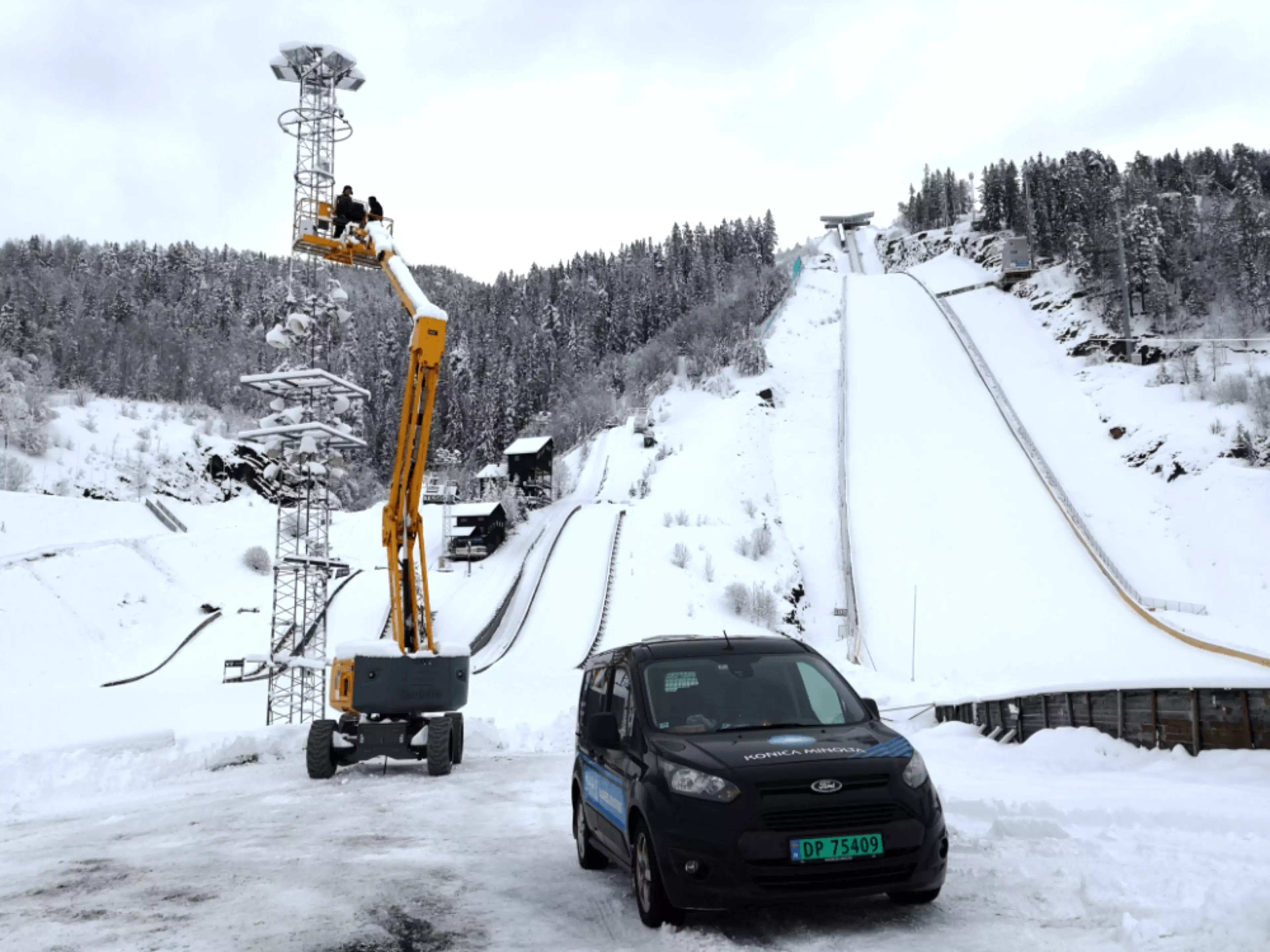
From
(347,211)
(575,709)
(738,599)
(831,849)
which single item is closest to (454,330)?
(738,599)

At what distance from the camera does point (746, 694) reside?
22.7ft

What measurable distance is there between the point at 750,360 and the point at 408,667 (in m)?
51.2

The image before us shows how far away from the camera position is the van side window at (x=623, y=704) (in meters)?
6.93

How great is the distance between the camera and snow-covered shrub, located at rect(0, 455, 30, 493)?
47219 millimetres

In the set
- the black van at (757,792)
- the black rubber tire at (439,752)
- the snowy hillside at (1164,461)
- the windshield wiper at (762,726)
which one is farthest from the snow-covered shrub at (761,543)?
the windshield wiper at (762,726)

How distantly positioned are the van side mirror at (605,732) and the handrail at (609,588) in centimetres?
2224

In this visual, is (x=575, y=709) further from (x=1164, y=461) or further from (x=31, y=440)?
(x=31, y=440)

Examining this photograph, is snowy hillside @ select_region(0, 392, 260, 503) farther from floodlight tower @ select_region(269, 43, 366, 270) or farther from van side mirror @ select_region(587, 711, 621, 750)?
van side mirror @ select_region(587, 711, 621, 750)

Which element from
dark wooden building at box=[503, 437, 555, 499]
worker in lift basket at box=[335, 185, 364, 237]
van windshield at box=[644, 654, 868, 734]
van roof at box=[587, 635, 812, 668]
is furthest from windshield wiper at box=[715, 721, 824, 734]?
dark wooden building at box=[503, 437, 555, 499]

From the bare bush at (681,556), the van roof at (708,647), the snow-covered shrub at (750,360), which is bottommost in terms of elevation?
the van roof at (708,647)

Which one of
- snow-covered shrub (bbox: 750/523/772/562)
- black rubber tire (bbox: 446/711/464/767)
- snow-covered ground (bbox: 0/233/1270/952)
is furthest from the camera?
snow-covered shrub (bbox: 750/523/772/562)

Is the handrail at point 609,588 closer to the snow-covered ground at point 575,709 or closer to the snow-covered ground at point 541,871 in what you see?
the snow-covered ground at point 575,709

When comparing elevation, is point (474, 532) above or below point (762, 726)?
above

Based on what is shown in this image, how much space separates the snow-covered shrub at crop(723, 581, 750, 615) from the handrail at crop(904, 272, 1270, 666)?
12.5 metres
